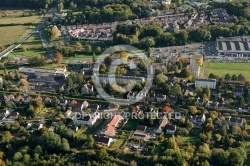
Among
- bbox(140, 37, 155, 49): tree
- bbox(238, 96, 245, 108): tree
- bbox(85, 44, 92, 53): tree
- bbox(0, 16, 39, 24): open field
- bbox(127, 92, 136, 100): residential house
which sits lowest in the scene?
bbox(238, 96, 245, 108): tree

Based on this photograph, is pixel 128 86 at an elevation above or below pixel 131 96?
above

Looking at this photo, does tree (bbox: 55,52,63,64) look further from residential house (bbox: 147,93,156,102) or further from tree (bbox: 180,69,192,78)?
tree (bbox: 180,69,192,78)

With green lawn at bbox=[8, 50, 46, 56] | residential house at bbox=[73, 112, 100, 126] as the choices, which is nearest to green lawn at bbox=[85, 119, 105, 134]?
residential house at bbox=[73, 112, 100, 126]

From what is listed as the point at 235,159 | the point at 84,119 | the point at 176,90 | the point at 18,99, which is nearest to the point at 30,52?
the point at 18,99

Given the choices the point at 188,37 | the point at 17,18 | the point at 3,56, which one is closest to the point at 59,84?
the point at 3,56
